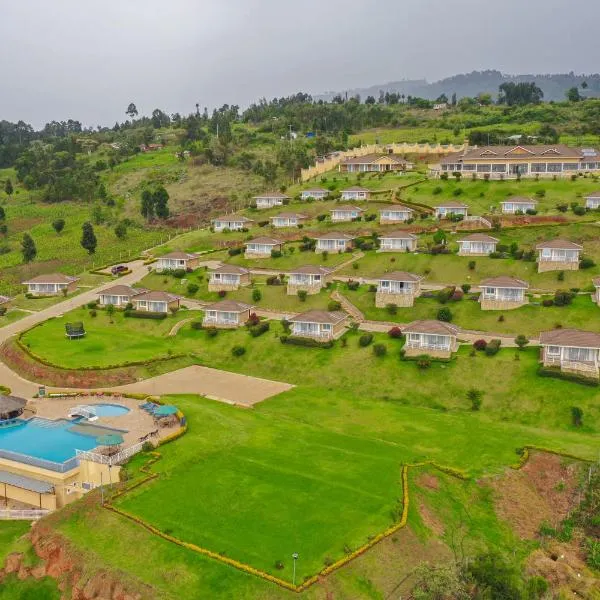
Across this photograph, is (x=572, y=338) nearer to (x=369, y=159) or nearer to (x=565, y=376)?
(x=565, y=376)

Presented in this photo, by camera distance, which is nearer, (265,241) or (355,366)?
(355,366)

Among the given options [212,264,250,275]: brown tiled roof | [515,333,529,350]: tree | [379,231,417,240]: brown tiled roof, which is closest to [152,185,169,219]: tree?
[212,264,250,275]: brown tiled roof

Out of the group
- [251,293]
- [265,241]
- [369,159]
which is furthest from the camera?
[369,159]

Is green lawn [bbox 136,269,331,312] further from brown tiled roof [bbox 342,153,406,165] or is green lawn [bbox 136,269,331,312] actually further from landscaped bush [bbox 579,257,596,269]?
brown tiled roof [bbox 342,153,406,165]

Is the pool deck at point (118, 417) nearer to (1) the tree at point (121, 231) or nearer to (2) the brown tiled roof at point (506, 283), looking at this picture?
(2) the brown tiled roof at point (506, 283)

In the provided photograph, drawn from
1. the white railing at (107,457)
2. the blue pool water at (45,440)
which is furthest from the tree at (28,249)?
the white railing at (107,457)

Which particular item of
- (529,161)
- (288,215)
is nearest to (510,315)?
(288,215)

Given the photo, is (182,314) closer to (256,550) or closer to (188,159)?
(256,550)
